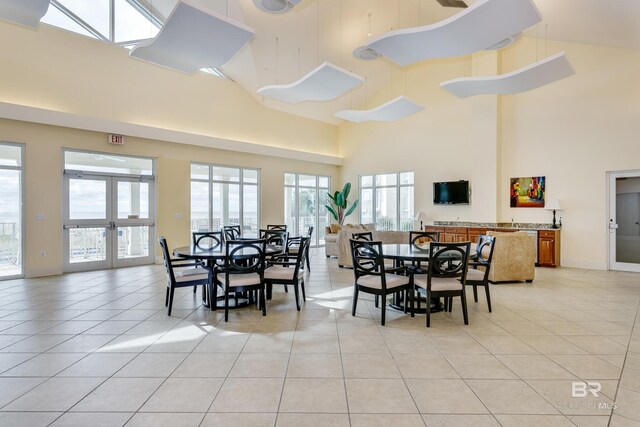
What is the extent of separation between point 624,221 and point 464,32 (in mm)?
5834

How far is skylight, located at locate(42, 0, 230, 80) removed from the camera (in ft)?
21.4

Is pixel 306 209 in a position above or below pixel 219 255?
above

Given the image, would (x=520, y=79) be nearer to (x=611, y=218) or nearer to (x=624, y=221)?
(x=611, y=218)

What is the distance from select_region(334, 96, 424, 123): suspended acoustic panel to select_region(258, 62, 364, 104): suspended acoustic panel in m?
1.40

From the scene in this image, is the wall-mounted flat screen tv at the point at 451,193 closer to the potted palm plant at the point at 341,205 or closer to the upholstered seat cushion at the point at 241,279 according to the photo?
the potted palm plant at the point at 341,205

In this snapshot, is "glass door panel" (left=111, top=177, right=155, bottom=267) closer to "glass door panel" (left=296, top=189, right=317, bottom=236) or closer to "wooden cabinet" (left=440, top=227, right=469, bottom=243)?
"glass door panel" (left=296, top=189, right=317, bottom=236)

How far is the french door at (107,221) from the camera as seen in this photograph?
22.7 feet

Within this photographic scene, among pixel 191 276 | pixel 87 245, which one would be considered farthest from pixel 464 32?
pixel 87 245

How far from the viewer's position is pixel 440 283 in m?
3.77

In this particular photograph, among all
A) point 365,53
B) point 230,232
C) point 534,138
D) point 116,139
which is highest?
point 365,53

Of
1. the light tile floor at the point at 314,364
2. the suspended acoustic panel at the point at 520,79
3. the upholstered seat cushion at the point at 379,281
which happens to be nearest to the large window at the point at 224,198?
the light tile floor at the point at 314,364

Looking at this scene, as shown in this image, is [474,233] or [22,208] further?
[474,233]

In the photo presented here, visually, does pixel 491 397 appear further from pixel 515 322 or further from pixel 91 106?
pixel 91 106

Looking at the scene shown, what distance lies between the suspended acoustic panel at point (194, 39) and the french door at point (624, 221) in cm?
801
